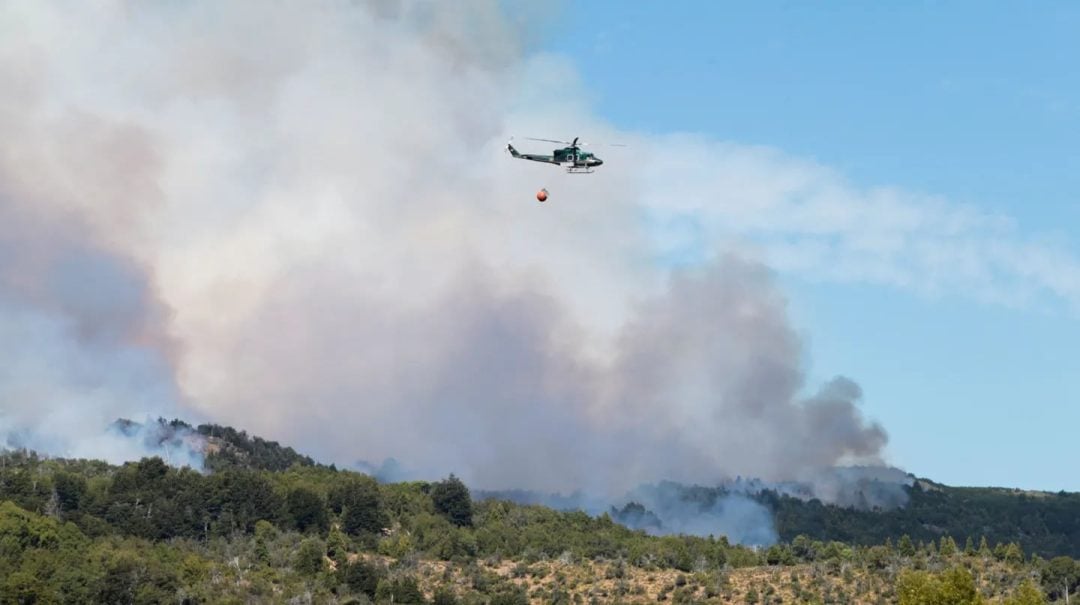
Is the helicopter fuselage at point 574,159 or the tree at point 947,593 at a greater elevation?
the helicopter fuselage at point 574,159

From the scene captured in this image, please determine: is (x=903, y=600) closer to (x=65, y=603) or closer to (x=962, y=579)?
(x=962, y=579)

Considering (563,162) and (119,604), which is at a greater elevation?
(563,162)

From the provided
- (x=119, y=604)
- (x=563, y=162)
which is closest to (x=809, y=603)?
(x=563, y=162)

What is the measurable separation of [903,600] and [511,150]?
62151 millimetres

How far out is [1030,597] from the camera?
156250 mm

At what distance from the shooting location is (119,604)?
196m

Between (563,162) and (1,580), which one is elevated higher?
(563,162)

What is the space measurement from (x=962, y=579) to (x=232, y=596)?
90930mm

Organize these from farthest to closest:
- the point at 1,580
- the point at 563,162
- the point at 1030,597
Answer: the point at 1,580, the point at 563,162, the point at 1030,597

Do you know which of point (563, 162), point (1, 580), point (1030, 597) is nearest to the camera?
point (1030, 597)

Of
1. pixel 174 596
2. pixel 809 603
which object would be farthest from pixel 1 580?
pixel 809 603

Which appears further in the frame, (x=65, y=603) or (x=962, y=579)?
(x=65, y=603)

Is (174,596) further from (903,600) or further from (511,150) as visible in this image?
(903,600)

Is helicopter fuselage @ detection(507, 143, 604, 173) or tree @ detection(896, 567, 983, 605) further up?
helicopter fuselage @ detection(507, 143, 604, 173)
